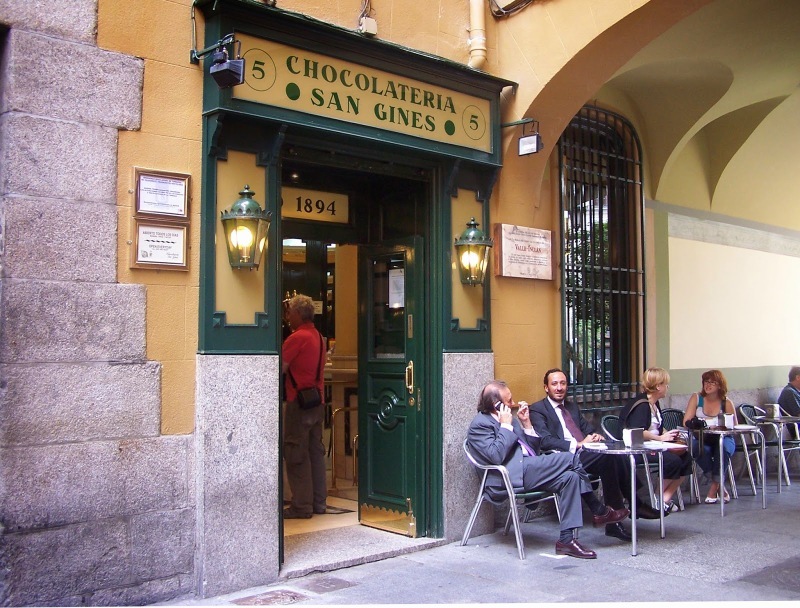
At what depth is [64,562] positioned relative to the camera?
453 centimetres

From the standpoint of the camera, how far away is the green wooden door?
6645 millimetres

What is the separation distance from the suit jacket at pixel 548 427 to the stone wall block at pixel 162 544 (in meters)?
2.85

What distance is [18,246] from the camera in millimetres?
4484

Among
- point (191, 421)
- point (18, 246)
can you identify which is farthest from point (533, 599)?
point (18, 246)

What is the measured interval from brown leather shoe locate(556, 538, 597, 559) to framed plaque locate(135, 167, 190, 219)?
11.3 ft

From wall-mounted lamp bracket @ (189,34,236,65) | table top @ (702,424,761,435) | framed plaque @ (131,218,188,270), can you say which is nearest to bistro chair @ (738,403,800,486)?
table top @ (702,424,761,435)

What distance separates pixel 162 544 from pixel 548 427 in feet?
10.3

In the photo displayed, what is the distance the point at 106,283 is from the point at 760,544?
5.10 m

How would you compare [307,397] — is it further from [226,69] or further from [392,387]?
[226,69]

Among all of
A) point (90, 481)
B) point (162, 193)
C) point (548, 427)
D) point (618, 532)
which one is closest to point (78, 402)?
point (90, 481)

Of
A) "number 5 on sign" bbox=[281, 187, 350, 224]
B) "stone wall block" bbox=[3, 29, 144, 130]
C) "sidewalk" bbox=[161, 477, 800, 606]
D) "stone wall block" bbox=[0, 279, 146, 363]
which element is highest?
"stone wall block" bbox=[3, 29, 144, 130]

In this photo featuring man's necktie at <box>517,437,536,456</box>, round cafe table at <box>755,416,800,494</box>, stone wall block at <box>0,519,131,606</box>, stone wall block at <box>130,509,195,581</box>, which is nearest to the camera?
stone wall block at <box>0,519,131,606</box>

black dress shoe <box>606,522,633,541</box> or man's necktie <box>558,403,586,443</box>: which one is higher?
man's necktie <box>558,403,586,443</box>

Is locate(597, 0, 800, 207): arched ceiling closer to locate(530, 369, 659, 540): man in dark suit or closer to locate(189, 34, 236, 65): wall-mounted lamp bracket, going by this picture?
locate(530, 369, 659, 540): man in dark suit
